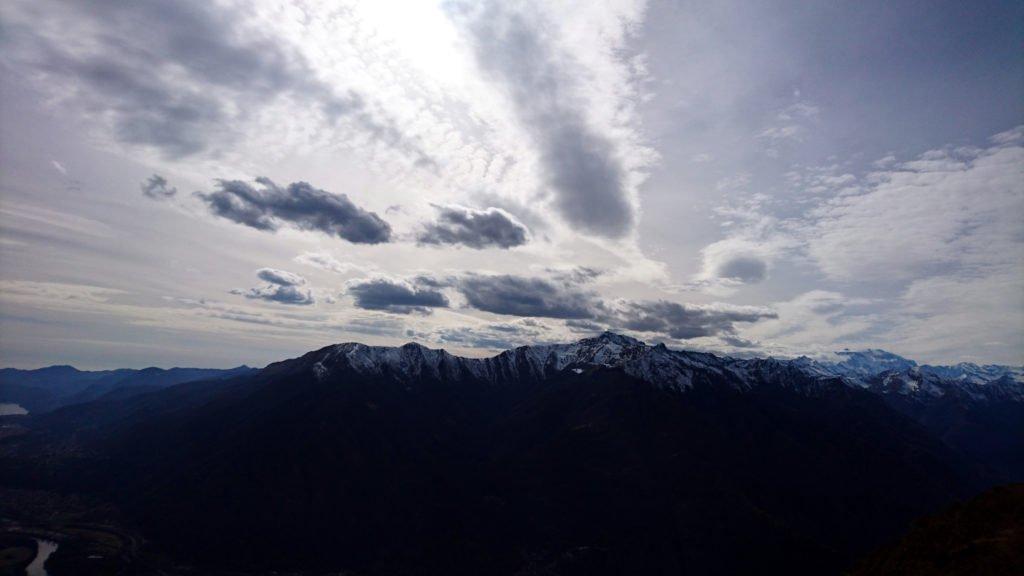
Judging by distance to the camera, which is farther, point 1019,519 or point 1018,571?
point 1019,519

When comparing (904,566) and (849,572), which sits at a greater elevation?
(904,566)

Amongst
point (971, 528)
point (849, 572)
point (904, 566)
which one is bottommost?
point (849, 572)

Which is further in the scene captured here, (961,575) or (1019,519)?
(1019,519)

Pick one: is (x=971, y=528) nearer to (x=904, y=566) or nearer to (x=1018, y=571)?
(x=904, y=566)

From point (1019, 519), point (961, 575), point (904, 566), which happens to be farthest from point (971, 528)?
point (961, 575)

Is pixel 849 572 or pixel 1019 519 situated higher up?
pixel 1019 519

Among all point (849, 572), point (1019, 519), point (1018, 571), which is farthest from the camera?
point (849, 572)

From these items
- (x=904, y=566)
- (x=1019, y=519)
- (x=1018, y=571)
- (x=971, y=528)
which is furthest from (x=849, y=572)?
(x=1018, y=571)

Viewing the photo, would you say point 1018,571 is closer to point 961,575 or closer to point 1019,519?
point 961,575

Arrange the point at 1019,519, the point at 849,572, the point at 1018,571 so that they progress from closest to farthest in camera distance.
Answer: the point at 1018,571 < the point at 1019,519 < the point at 849,572
